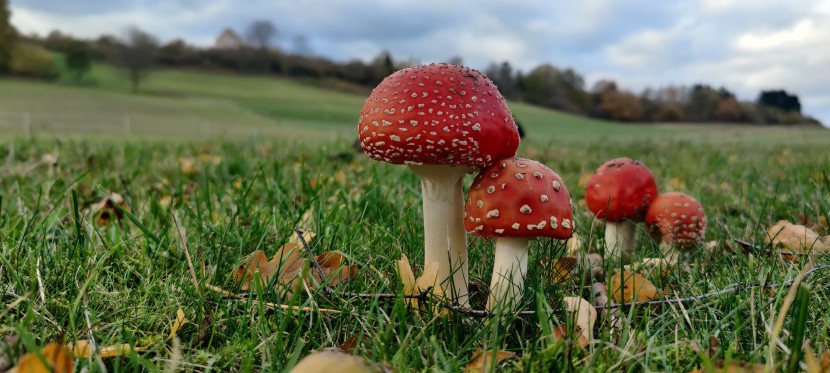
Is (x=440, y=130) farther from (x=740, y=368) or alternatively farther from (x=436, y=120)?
(x=740, y=368)

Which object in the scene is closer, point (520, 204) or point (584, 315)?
point (584, 315)

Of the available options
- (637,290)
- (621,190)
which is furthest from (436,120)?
(621,190)

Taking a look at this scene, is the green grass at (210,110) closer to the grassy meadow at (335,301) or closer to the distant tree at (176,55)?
the distant tree at (176,55)

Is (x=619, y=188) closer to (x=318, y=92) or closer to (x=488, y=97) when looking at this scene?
(x=488, y=97)

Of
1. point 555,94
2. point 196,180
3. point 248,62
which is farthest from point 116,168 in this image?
point 248,62

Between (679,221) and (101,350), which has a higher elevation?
(679,221)

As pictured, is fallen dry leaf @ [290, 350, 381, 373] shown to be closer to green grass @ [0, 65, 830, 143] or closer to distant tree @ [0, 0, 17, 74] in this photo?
green grass @ [0, 65, 830, 143]
